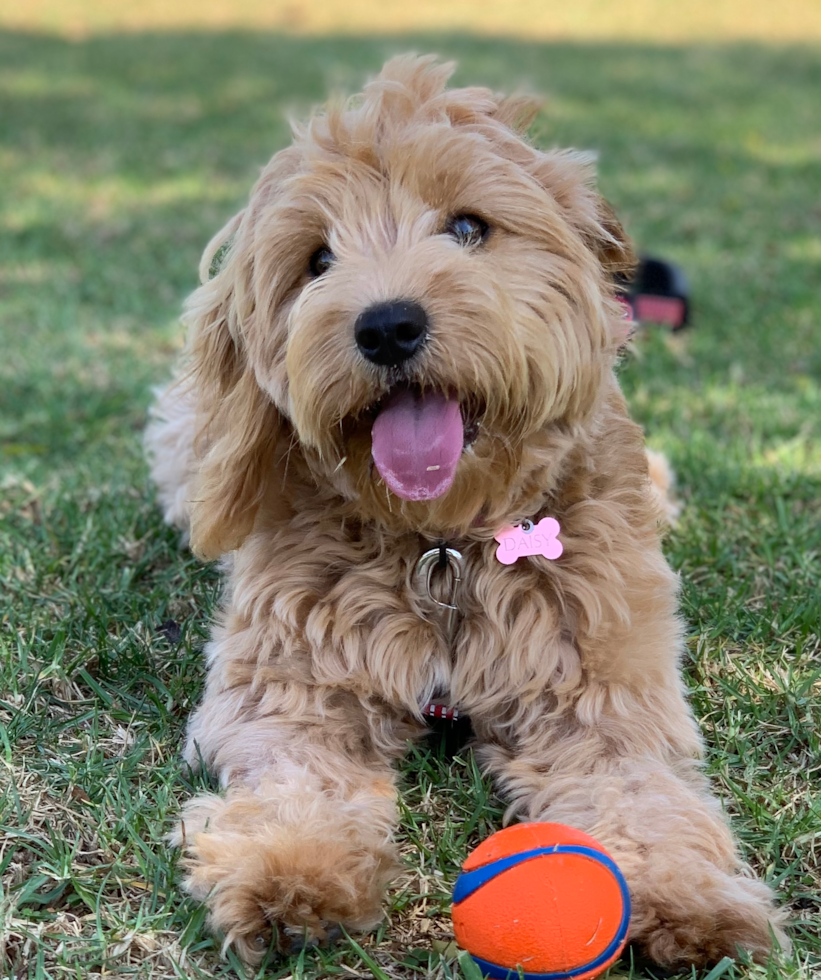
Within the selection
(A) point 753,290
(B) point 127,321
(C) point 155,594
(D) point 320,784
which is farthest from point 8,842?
(A) point 753,290

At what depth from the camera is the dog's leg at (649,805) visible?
2219 mm

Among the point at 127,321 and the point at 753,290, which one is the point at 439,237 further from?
the point at 753,290

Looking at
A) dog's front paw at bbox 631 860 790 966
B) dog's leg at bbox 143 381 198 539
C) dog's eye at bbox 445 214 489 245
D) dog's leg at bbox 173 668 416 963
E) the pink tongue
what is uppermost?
dog's eye at bbox 445 214 489 245

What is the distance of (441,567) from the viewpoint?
289cm

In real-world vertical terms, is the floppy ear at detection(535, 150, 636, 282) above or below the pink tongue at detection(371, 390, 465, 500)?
above

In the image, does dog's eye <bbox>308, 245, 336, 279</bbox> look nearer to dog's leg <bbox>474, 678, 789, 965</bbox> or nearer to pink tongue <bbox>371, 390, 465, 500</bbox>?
pink tongue <bbox>371, 390, 465, 500</bbox>

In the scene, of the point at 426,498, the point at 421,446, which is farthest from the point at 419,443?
the point at 426,498

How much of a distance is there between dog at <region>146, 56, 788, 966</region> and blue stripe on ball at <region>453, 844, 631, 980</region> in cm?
17

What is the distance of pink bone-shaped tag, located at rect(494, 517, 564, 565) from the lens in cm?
285

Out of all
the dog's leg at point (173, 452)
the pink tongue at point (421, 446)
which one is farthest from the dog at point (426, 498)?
the dog's leg at point (173, 452)

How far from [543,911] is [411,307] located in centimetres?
121

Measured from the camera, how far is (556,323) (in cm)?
273

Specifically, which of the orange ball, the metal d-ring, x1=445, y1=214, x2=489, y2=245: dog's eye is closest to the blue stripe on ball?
the orange ball

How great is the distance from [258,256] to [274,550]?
709 millimetres
